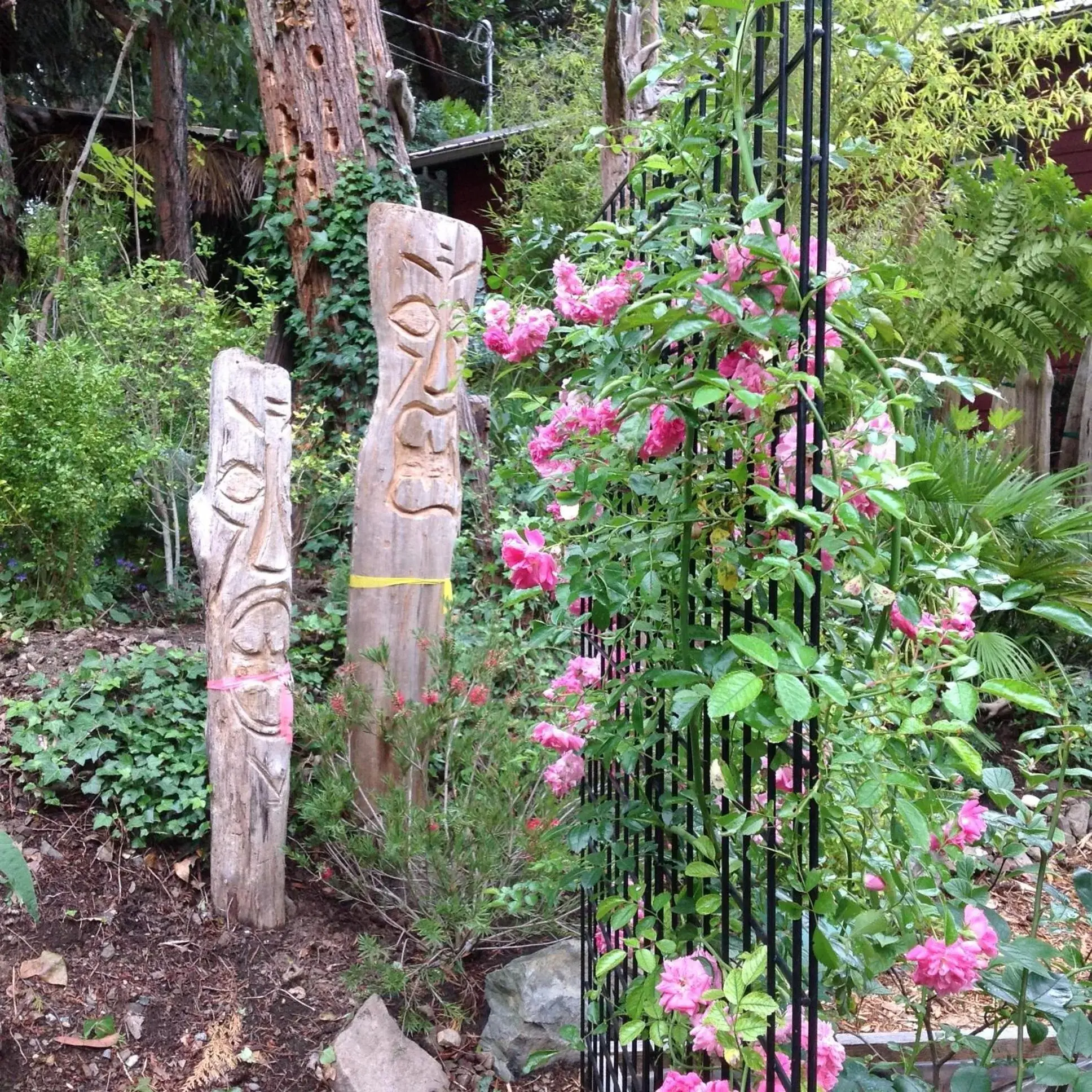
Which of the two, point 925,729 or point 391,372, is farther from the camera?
point 391,372

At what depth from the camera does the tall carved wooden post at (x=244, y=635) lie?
119 inches

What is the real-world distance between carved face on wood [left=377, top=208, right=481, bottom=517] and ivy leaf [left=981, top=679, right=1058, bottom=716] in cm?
272

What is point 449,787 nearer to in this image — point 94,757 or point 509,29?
point 94,757

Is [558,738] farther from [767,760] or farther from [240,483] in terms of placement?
[240,483]

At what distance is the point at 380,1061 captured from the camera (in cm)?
261

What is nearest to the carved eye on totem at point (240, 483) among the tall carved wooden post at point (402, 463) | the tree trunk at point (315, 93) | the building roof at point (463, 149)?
the tall carved wooden post at point (402, 463)

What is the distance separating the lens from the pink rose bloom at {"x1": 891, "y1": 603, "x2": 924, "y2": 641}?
102 cm

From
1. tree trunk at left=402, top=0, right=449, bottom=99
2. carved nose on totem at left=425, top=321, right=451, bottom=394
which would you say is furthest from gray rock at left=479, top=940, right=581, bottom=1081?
tree trunk at left=402, top=0, right=449, bottom=99

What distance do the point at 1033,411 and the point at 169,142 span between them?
7202 millimetres

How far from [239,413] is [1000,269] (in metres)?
4.66

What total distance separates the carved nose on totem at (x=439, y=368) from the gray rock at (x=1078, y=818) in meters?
3.18

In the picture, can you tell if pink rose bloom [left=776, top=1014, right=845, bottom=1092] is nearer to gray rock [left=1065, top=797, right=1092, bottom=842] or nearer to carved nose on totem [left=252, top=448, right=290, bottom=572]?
carved nose on totem [left=252, top=448, right=290, bottom=572]

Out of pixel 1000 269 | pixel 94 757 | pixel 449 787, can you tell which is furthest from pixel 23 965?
pixel 1000 269

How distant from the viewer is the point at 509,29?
13.3 m
